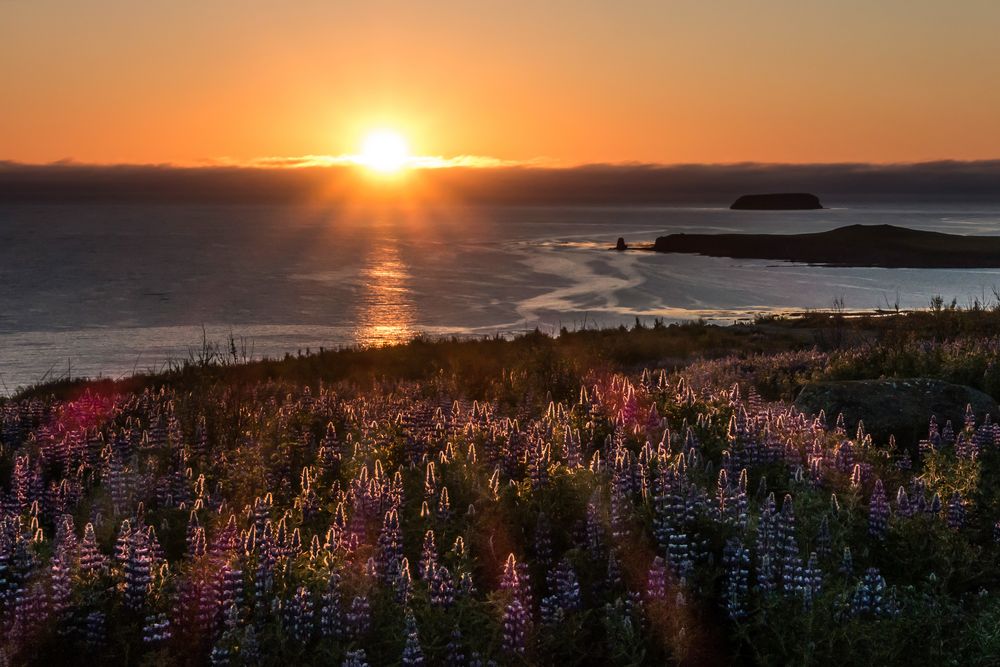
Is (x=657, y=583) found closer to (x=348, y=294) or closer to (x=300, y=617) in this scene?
(x=300, y=617)

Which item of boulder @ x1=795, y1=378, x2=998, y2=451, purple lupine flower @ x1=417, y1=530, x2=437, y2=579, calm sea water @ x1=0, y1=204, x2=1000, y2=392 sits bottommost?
calm sea water @ x1=0, y1=204, x2=1000, y2=392

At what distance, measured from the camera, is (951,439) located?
8.71m

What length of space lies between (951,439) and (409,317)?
4608 centimetres

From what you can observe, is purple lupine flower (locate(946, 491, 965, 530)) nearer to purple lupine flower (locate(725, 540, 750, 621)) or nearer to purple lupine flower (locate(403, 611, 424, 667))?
purple lupine flower (locate(725, 540, 750, 621))

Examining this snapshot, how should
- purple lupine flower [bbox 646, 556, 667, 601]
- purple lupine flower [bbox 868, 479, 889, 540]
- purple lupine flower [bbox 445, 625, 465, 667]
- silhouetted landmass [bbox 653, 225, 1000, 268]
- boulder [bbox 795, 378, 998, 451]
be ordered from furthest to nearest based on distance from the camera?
silhouetted landmass [bbox 653, 225, 1000, 268]
boulder [bbox 795, 378, 998, 451]
purple lupine flower [bbox 868, 479, 889, 540]
purple lupine flower [bbox 646, 556, 667, 601]
purple lupine flower [bbox 445, 625, 465, 667]

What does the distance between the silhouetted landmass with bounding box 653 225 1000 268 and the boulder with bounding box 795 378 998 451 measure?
96871 mm

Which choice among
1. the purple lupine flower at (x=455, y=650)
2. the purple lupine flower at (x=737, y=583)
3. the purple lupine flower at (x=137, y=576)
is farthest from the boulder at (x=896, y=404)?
the purple lupine flower at (x=137, y=576)

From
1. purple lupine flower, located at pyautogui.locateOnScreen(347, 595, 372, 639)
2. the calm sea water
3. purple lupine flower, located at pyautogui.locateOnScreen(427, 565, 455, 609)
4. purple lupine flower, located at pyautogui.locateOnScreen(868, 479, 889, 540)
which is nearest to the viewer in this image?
purple lupine flower, located at pyautogui.locateOnScreen(347, 595, 372, 639)

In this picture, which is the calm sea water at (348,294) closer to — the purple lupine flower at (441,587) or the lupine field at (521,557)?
the lupine field at (521,557)

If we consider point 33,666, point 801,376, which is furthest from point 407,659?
point 801,376

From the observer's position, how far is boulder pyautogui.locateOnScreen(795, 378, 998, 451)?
9820 millimetres

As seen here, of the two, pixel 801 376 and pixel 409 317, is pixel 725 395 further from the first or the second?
pixel 409 317

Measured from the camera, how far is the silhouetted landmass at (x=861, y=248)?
3971 inches

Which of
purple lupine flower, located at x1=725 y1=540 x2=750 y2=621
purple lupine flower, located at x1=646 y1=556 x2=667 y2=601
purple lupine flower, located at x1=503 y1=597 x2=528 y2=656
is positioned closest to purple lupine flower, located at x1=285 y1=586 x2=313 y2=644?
purple lupine flower, located at x1=503 y1=597 x2=528 y2=656
